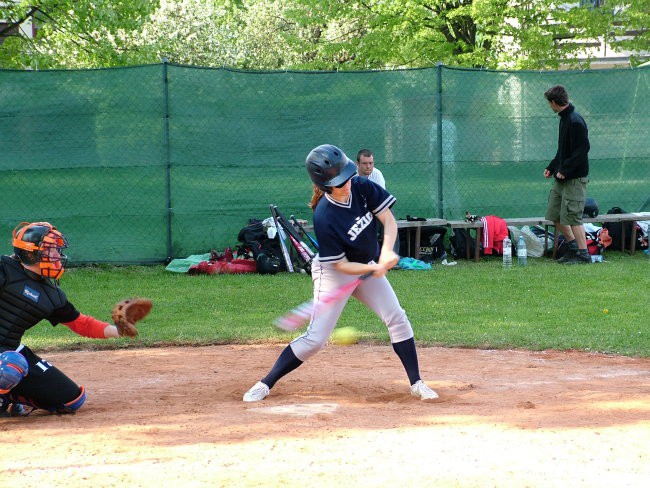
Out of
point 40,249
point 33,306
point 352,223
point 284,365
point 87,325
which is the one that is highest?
point 352,223

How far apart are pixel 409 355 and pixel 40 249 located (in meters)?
2.52

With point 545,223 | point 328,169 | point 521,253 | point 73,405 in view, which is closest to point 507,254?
point 521,253

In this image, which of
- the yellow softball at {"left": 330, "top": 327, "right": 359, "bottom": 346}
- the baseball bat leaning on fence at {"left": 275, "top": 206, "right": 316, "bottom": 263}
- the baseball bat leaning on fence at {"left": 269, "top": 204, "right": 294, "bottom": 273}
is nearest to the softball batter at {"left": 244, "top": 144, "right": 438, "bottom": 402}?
the yellow softball at {"left": 330, "top": 327, "right": 359, "bottom": 346}

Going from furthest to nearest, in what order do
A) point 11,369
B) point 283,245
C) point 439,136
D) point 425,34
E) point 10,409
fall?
point 425,34, point 439,136, point 283,245, point 10,409, point 11,369

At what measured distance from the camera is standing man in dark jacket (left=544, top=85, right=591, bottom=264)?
11.8 meters

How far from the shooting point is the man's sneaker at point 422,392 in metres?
5.88

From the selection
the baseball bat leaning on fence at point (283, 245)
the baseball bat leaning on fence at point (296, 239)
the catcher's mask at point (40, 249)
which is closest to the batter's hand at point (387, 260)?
the catcher's mask at point (40, 249)

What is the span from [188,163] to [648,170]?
24.2ft

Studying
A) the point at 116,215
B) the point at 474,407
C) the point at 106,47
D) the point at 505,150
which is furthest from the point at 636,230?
the point at 106,47

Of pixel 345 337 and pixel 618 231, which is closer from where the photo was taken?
pixel 345 337

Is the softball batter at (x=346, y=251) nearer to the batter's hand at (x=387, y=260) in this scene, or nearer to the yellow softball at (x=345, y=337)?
the batter's hand at (x=387, y=260)

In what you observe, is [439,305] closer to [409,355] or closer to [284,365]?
[409,355]

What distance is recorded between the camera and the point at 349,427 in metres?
5.16

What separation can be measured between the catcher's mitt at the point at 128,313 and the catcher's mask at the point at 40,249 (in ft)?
1.59
